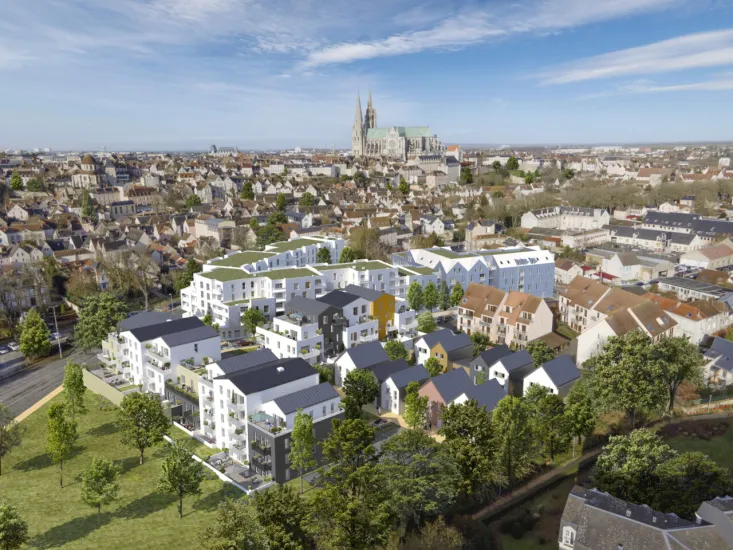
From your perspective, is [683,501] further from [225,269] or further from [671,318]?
[225,269]

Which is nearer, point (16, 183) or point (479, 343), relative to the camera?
point (479, 343)

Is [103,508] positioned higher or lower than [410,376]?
lower

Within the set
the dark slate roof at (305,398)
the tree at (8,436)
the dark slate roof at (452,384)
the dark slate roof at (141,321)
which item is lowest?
the tree at (8,436)

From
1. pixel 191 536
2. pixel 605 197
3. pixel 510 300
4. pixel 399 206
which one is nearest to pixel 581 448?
pixel 510 300

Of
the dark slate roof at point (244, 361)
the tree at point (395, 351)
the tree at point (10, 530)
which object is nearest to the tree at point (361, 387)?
the dark slate roof at point (244, 361)

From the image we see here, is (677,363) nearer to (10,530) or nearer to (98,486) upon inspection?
(98,486)

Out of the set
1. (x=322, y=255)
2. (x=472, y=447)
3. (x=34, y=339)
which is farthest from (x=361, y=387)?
(x=322, y=255)

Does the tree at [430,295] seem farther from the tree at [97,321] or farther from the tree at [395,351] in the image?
the tree at [97,321]

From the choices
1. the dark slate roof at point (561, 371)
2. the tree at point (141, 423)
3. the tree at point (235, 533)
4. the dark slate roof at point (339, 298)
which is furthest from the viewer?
the dark slate roof at point (339, 298)
